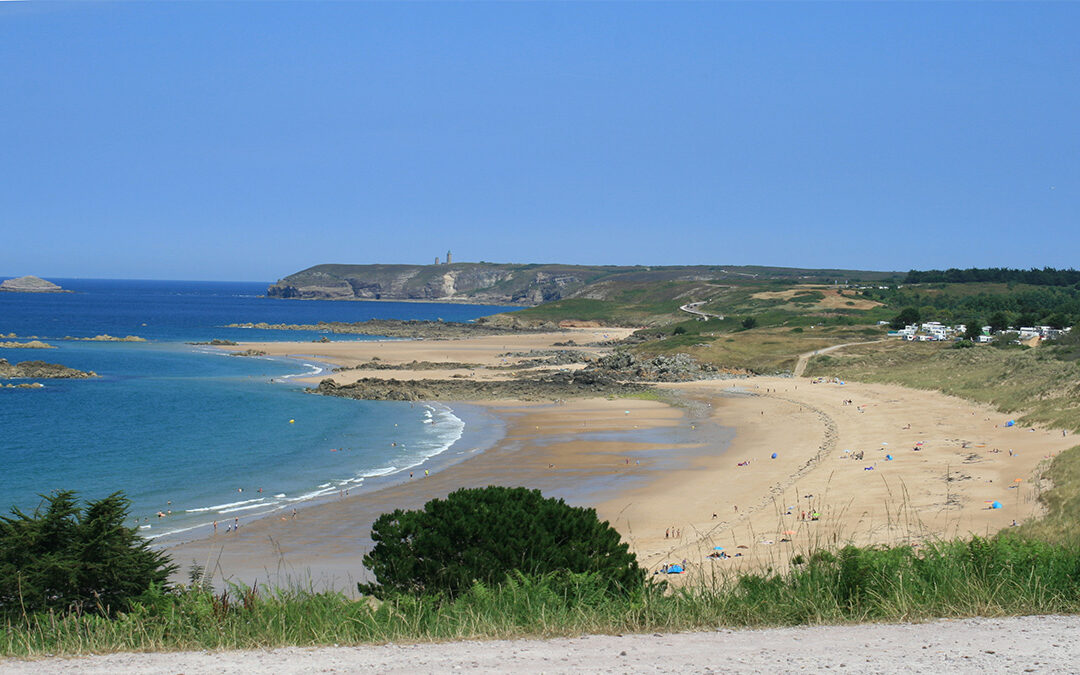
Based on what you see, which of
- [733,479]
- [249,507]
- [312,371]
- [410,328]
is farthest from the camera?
[410,328]

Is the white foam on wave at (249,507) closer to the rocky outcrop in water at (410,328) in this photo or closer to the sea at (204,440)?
the sea at (204,440)

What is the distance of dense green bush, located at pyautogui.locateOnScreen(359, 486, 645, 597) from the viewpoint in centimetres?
800

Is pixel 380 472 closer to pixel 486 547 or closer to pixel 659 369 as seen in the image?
pixel 486 547

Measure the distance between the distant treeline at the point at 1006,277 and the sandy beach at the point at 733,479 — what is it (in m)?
80.4

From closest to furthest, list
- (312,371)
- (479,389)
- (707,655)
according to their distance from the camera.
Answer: (707,655) < (479,389) < (312,371)

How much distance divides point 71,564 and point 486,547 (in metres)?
3.84

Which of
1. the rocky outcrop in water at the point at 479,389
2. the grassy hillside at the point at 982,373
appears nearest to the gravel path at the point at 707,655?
the grassy hillside at the point at 982,373

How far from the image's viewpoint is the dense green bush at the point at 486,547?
8000 mm

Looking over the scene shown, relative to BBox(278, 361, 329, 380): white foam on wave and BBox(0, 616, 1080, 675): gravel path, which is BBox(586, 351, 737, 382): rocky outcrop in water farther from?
BBox(0, 616, 1080, 675): gravel path

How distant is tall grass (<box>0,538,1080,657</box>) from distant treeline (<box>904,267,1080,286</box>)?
110 m

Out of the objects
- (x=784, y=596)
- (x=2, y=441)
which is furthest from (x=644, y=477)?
(x=2, y=441)

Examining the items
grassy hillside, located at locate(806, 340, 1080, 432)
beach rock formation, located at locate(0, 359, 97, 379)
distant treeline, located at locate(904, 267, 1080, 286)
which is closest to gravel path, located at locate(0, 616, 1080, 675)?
grassy hillside, located at locate(806, 340, 1080, 432)

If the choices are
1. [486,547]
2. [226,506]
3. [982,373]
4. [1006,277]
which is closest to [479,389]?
[982,373]

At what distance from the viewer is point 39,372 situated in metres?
48.9
